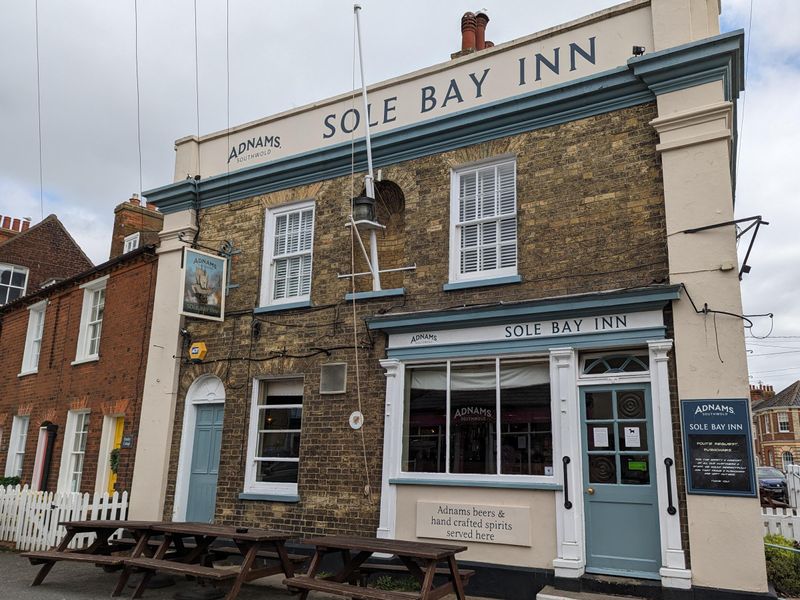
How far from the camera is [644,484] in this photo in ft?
25.0

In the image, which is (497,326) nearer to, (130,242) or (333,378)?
(333,378)

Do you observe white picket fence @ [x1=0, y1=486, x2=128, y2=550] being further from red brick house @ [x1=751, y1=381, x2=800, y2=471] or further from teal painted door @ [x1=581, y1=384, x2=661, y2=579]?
red brick house @ [x1=751, y1=381, x2=800, y2=471]

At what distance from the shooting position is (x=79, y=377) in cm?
1459

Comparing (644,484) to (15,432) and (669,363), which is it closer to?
(669,363)

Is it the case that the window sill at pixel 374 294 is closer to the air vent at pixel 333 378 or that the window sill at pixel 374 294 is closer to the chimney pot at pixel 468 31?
the air vent at pixel 333 378

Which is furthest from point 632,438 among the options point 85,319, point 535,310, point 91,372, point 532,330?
point 85,319

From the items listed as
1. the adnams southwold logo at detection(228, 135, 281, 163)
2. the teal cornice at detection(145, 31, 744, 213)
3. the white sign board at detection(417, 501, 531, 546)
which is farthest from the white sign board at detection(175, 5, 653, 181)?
the white sign board at detection(417, 501, 531, 546)

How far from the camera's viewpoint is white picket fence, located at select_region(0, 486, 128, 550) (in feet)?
36.7

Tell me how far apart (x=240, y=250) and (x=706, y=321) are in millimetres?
7721

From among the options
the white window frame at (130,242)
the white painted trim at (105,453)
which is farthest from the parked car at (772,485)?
the white window frame at (130,242)

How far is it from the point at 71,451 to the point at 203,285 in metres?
6.13

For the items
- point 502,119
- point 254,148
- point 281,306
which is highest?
point 254,148

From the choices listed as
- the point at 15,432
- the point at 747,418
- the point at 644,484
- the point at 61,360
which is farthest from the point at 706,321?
the point at 15,432

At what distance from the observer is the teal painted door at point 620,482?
7.47 meters
